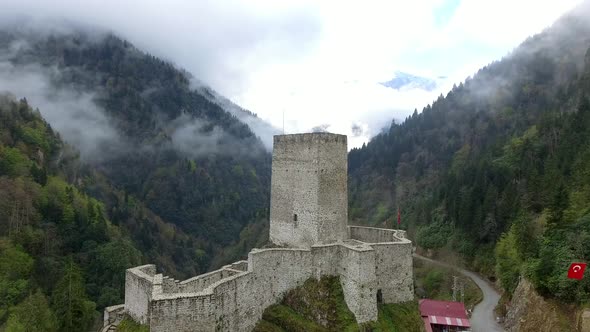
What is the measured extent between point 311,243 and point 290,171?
4773 millimetres

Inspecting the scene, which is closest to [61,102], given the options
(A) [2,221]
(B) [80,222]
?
(B) [80,222]

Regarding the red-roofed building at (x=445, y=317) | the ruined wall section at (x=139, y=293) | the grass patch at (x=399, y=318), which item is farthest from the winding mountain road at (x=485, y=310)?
the ruined wall section at (x=139, y=293)

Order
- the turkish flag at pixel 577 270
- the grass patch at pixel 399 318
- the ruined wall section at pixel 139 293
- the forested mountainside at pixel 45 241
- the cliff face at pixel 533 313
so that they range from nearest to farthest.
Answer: the ruined wall section at pixel 139 293
the grass patch at pixel 399 318
the turkish flag at pixel 577 270
the cliff face at pixel 533 313
the forested mountainside at pixel 45 241

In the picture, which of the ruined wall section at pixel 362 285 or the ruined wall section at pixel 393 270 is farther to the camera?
the ruined wall section at pixel 393 270

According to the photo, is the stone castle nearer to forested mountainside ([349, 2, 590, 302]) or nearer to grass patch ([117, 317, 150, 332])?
grass patch ([117, 317, 150, 332])

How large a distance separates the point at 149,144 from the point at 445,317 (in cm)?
13740

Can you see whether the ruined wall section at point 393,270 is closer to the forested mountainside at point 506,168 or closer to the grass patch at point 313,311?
the grass patch at point 313,311

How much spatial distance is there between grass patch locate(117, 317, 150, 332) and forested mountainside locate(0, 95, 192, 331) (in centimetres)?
1128

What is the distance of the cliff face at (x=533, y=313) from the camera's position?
2837cm

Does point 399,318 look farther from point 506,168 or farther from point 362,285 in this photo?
point 506,168

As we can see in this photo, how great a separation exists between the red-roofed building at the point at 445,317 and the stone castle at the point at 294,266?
8006mm

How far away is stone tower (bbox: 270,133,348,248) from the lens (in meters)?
27.2

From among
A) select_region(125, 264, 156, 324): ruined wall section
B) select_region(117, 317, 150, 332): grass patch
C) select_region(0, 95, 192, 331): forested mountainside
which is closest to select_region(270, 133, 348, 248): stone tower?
select_region(125, 264, 156, 324): ruined wall section

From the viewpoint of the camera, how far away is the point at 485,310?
41094mm
